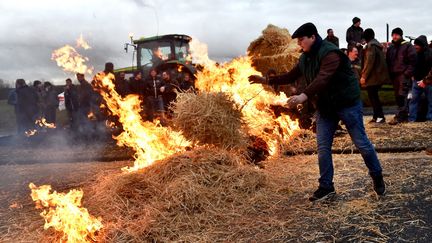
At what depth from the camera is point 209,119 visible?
6418 mm

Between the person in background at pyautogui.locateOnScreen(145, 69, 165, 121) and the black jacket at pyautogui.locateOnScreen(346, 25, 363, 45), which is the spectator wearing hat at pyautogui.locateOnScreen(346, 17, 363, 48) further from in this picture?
the person in background at pyautogui.locateOnScreen(145, 69, 165, 121)

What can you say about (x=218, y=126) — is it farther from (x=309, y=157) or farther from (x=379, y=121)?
(x=379, y=121)

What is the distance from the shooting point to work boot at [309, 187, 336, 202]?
507 cm

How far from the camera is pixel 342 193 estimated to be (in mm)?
5301

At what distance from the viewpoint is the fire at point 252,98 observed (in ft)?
25.8

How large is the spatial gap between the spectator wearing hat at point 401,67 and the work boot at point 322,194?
5.62 metres

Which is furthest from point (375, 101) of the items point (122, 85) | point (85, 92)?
point (85, 92)

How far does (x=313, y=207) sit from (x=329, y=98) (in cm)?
135

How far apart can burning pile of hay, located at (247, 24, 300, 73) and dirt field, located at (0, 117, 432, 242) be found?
13.1ft

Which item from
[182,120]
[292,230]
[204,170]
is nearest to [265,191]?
[204,170]

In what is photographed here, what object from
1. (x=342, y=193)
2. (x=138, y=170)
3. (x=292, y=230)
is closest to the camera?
(x=292, y=230)

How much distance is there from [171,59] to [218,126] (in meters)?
10.3

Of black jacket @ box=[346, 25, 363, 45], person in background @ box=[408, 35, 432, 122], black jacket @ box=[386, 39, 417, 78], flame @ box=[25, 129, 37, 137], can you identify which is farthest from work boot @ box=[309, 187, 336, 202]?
flame @ box=[25, 129, 37, 137]

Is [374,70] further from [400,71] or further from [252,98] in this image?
[252,98]
